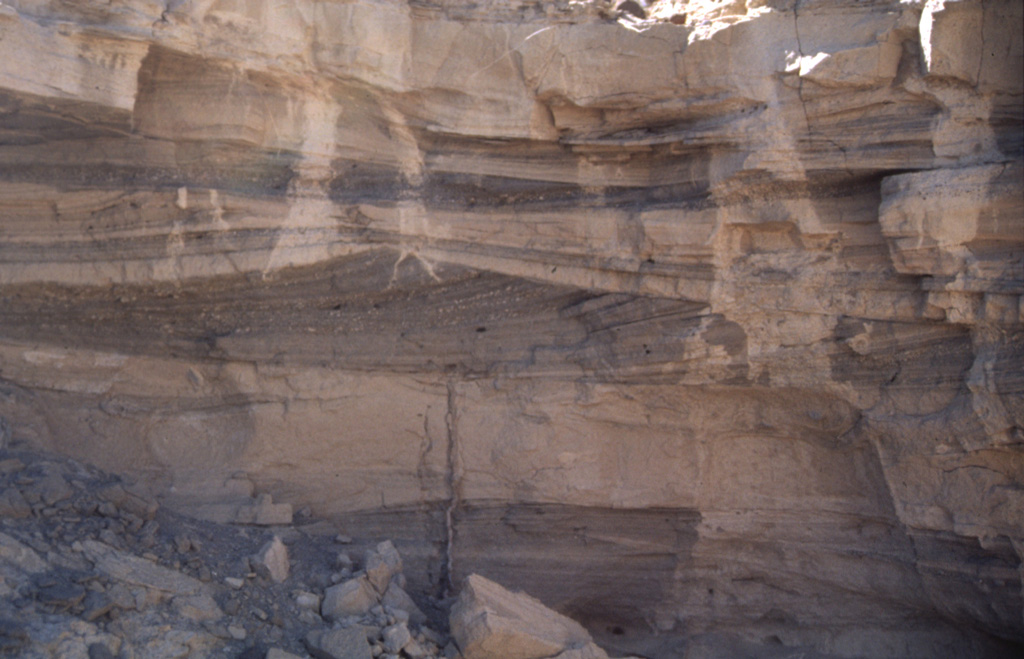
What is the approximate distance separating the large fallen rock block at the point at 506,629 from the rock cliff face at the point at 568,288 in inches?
33.8

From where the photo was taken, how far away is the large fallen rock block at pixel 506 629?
14.8ft

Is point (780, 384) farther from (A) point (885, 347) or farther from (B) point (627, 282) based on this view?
(B) point (627, 282)

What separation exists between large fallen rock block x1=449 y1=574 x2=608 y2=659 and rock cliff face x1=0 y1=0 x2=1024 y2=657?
859 mm

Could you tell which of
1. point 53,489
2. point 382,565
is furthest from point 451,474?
point 53,489

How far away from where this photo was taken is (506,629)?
4.50 m

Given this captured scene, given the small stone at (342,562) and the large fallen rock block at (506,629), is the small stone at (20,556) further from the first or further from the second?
the large fallen rock block at (506,629)

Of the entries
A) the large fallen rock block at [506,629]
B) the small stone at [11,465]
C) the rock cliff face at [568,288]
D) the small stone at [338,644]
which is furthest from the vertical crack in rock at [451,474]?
the small stone at [11,465]

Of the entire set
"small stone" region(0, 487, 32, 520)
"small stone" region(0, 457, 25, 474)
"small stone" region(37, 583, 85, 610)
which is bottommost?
"small stone" region(37, 583, 85, 610)

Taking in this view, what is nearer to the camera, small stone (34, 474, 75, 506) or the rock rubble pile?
the rock rubble pile

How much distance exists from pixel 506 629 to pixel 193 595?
1.47m

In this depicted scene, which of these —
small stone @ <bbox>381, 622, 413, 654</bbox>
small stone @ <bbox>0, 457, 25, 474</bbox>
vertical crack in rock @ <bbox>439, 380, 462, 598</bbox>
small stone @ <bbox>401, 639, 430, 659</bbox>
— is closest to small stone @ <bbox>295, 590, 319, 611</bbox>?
small stone @ <bbox>381, 622, 413, 654</bbox>

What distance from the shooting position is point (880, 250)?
500 centimetres

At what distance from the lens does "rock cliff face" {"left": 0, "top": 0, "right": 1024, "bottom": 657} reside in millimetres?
4777

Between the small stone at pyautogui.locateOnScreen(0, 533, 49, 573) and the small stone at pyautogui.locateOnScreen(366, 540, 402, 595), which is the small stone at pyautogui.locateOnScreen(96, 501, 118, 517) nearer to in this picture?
the small stone at pyautogui.locateOnScreen(0, 533, 49, 573)
